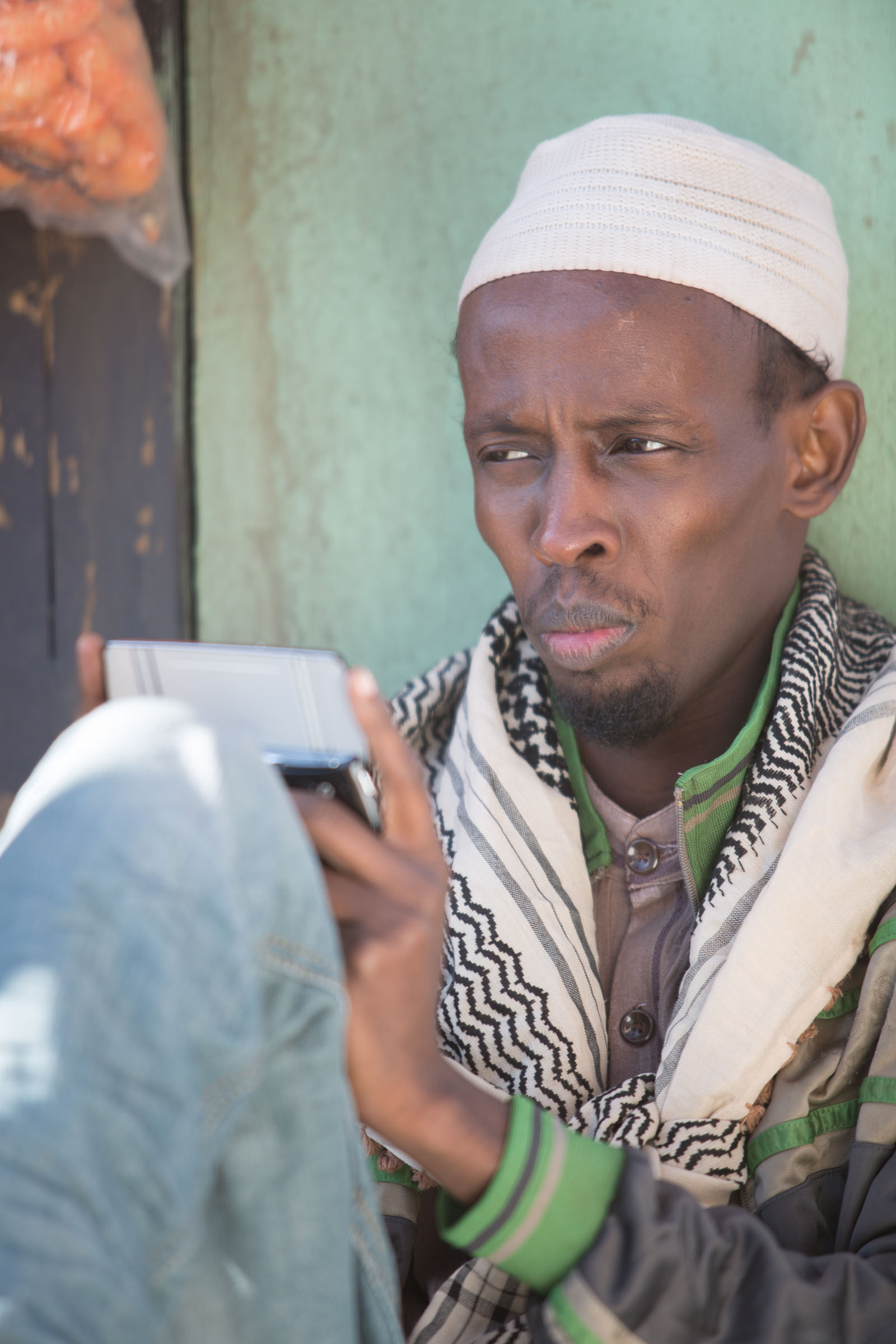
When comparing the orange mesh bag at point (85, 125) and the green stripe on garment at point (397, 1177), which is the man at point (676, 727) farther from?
the orange mesh bag at point (85, 125)

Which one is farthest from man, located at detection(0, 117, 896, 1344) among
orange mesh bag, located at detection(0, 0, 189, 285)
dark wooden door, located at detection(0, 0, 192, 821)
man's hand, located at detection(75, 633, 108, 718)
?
dark wooden door, located at detection(0, 0, 192, 821)

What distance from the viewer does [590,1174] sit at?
103 centimetres

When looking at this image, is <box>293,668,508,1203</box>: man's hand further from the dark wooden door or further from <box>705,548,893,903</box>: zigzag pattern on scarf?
the dark wooden door

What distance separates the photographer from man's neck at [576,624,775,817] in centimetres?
161

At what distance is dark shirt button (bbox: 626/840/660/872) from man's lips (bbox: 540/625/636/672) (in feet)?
0.84

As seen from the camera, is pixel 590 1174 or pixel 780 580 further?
pixel 780 580

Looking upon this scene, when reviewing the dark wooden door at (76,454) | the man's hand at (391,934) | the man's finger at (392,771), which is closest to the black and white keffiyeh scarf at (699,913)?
the man's hand at (391,934)

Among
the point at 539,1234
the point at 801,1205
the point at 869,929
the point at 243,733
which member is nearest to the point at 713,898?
the point at 869,929

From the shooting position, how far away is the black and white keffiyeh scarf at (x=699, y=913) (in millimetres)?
1262

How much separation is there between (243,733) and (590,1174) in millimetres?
505

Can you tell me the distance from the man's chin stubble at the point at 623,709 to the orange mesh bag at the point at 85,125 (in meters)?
1.09

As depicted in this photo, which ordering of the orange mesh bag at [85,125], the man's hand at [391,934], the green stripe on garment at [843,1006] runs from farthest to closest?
the orange mesh bag at [85,125] < the green stripe on garment at [843,1006] < the man's hand at [391,934]

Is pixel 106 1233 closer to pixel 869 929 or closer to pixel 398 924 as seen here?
pixel 398 924

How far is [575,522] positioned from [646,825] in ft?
1.41
